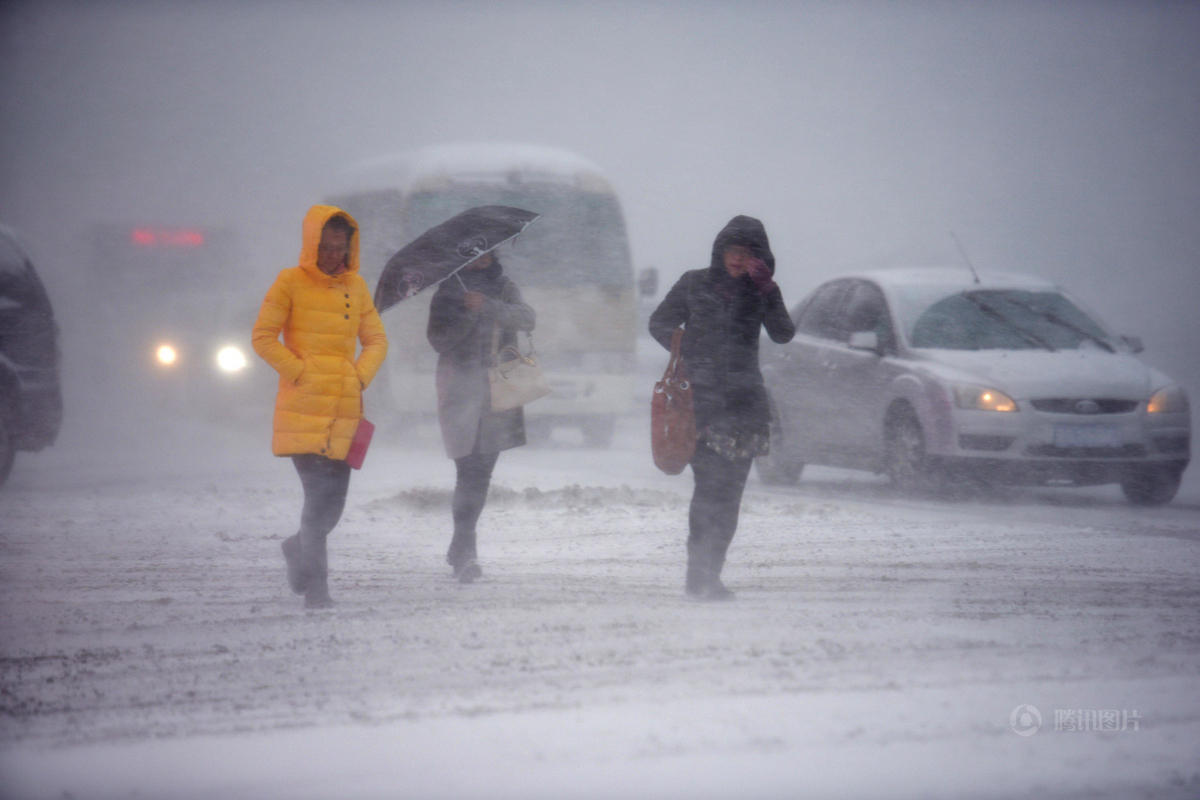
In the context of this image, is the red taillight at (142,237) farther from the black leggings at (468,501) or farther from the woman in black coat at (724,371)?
the woman in black coat at (724,371)

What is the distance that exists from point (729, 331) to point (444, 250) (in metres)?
1.36

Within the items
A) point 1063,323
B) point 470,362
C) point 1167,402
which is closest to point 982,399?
point 1167,402

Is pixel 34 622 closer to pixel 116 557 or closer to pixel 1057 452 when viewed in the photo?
pixel 116 557

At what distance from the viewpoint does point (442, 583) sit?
600 cm

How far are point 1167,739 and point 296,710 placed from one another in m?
2.50

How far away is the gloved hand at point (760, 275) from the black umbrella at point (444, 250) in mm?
1180

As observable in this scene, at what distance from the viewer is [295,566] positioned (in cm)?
542

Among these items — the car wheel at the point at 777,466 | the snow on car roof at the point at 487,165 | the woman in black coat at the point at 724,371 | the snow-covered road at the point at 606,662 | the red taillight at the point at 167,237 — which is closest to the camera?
the snow-covered road at the point at 606,662

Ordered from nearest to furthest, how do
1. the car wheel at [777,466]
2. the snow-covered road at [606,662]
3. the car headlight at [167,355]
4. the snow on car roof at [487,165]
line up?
1. the snow-covered road at [606,662]
2. the car wheel at [777,466]
3. the snow on car roof at [487,165]
4. the car headlight at [167,355]

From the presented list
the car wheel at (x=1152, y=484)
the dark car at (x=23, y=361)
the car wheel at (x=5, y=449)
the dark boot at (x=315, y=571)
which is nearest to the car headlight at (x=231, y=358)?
the dark car at (x=23, y=361)

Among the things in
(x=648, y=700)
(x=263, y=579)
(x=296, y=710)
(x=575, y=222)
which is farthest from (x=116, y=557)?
(x=575, y=222)

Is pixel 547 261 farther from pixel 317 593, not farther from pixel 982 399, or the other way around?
pixel 317 593

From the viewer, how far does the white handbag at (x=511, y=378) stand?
6047 mm
